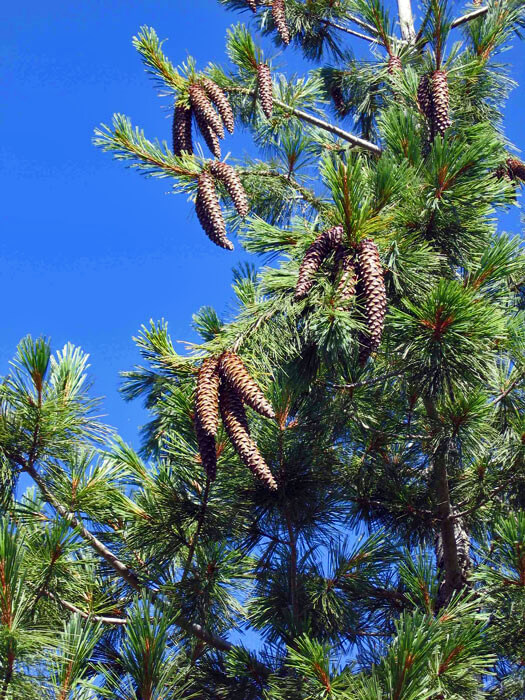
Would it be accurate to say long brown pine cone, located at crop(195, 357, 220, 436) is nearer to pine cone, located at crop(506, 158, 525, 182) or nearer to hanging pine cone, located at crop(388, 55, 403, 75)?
hanging pine cone, located at crop(388, 55, 403, 75)

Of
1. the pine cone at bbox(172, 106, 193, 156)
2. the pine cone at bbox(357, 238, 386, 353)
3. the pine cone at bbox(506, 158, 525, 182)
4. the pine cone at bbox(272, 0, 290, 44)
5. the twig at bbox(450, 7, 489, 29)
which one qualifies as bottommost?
the pine cone at bbox(357, 238, 386, 353)

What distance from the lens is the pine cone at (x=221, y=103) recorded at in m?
4.82

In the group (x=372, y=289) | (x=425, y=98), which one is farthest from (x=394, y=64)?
(x=372, y=289)

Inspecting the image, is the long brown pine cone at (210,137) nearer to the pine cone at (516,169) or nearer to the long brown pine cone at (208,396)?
the long brown pine cone at (208,396)

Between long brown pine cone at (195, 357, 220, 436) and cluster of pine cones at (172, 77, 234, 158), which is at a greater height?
cluster of pine cones at (172, 77, 234, 158)

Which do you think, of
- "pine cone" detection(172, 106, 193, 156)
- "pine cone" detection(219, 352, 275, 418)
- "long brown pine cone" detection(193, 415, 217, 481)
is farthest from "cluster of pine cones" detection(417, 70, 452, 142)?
"long brown pine cone" detection(193, 415, 217, 481)

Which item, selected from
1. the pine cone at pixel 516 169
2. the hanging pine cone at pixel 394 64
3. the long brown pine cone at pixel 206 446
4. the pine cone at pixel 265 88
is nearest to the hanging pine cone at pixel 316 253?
the long brown pine cone at pixel 206 446

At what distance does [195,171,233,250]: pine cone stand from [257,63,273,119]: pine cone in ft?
5.70

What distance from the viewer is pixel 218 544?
150 inches

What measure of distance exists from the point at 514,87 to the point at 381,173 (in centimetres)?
331

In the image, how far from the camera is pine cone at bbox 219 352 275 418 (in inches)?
115

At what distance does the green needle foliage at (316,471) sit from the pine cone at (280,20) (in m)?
1.35

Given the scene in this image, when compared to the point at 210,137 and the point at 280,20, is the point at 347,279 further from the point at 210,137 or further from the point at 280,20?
the point at 280,20

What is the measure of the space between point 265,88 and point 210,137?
1188 millimetres
